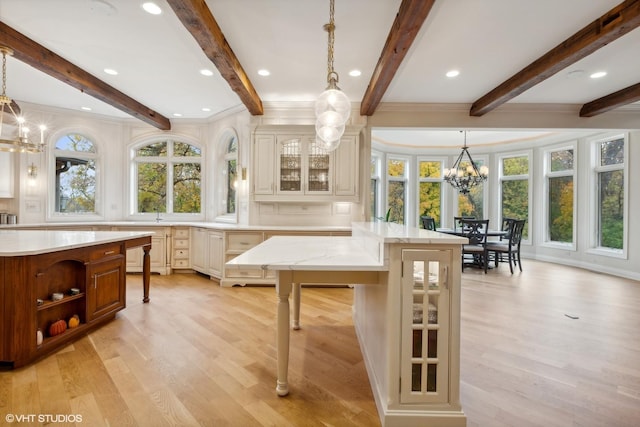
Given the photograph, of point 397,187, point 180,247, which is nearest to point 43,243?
point 180,247

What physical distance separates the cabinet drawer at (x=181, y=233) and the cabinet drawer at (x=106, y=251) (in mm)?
1932

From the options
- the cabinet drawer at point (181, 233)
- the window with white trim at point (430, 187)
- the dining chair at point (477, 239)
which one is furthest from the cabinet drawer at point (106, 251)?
the window with white trim at point (430, 187)

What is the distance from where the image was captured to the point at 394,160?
7.55 m

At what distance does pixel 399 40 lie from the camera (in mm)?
2400

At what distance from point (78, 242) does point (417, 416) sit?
2.84 metres

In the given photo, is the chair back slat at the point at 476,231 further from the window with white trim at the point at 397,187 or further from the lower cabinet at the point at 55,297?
the lower cabinet at the point at 55,297

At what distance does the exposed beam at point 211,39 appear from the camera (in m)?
2.11

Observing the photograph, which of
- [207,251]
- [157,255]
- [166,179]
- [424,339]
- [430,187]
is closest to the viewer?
[424,339]

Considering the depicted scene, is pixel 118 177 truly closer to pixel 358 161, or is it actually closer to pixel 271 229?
pixel 271 229

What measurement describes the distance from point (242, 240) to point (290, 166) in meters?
1.31

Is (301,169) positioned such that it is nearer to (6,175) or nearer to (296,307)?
(296,307)

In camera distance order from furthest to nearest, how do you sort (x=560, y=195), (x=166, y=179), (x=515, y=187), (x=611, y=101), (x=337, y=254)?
(x=515, y=187)
(x=560, y=195)
(x=166, y=179)
(x=611, y=101)
(x=337, y=254)

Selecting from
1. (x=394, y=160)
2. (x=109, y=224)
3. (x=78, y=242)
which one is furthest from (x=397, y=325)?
(x=394, y=160)

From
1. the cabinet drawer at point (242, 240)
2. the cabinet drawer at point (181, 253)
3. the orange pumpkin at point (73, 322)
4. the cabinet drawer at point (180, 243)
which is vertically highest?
the cabinet drawer at point (242, 240)
